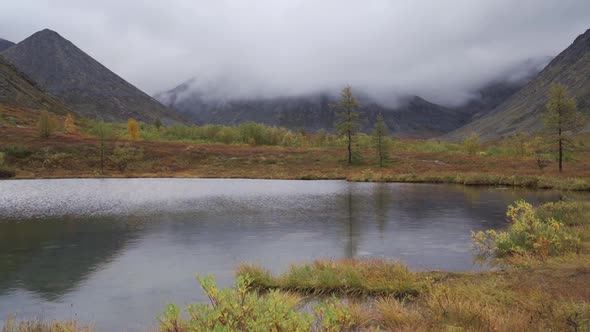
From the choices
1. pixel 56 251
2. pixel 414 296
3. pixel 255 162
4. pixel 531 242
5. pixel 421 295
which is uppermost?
pixel 255 162

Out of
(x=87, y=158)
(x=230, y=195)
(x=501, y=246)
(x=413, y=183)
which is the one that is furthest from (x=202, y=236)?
(x=87, y=158)

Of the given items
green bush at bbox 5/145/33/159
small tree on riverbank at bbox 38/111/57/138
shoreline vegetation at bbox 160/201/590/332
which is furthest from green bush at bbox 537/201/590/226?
small tree on riverbank at bbox 38/111/57/138

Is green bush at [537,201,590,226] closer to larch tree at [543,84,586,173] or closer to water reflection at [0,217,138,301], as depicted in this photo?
water reflection at [0,217,138,301]

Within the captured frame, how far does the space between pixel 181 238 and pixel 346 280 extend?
480 inches

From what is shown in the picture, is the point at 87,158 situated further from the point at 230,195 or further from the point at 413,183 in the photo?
the point at 413,183

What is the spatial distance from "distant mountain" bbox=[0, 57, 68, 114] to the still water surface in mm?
149958

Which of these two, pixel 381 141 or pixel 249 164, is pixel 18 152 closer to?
pixel 249 164

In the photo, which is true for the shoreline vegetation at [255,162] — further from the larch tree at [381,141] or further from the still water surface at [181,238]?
the still water surface at [181,238]

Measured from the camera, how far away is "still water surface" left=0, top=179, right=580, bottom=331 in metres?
13.2

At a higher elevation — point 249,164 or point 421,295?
point 249,164

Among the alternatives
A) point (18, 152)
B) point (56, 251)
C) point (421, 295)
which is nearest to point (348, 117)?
point (18, 152)

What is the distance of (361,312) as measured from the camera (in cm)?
967

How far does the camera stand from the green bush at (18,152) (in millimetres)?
72000

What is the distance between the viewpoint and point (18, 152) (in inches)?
2857
